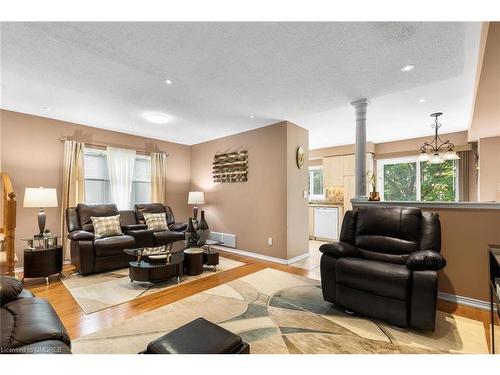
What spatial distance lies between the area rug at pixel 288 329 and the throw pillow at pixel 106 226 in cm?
208

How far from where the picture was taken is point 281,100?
344 cm

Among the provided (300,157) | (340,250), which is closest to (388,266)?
(340,250)

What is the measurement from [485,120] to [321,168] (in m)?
3.64

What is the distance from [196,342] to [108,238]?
10.6 ft

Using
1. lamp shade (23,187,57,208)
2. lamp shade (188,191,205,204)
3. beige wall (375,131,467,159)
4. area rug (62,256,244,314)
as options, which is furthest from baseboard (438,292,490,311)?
lamp shade (23,187,57,208)

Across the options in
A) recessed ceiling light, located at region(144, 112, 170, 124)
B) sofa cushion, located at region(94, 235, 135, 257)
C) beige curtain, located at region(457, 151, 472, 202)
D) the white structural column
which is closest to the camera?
the white structural column

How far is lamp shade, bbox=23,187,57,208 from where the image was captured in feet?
10.8

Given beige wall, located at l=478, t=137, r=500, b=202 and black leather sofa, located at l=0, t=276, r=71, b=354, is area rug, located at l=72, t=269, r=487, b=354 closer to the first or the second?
black leather sofa, located at l=0, t=276, r=71, b=354

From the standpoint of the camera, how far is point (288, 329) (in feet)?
6.98

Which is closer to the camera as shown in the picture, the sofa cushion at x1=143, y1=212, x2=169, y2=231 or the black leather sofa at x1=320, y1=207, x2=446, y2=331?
the black leather sofa at x1=320, y1=207, x2=446, y2=331

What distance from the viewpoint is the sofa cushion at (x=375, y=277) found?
2.09 metres

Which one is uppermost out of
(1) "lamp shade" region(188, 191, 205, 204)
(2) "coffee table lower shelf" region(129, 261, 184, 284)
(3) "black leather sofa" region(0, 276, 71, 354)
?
(1) "lamp shade" region(188, 191, 205, 204)

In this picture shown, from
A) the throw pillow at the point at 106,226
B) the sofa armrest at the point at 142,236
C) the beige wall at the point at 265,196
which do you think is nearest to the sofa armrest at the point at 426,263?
the beige wall at the point at 265,196
